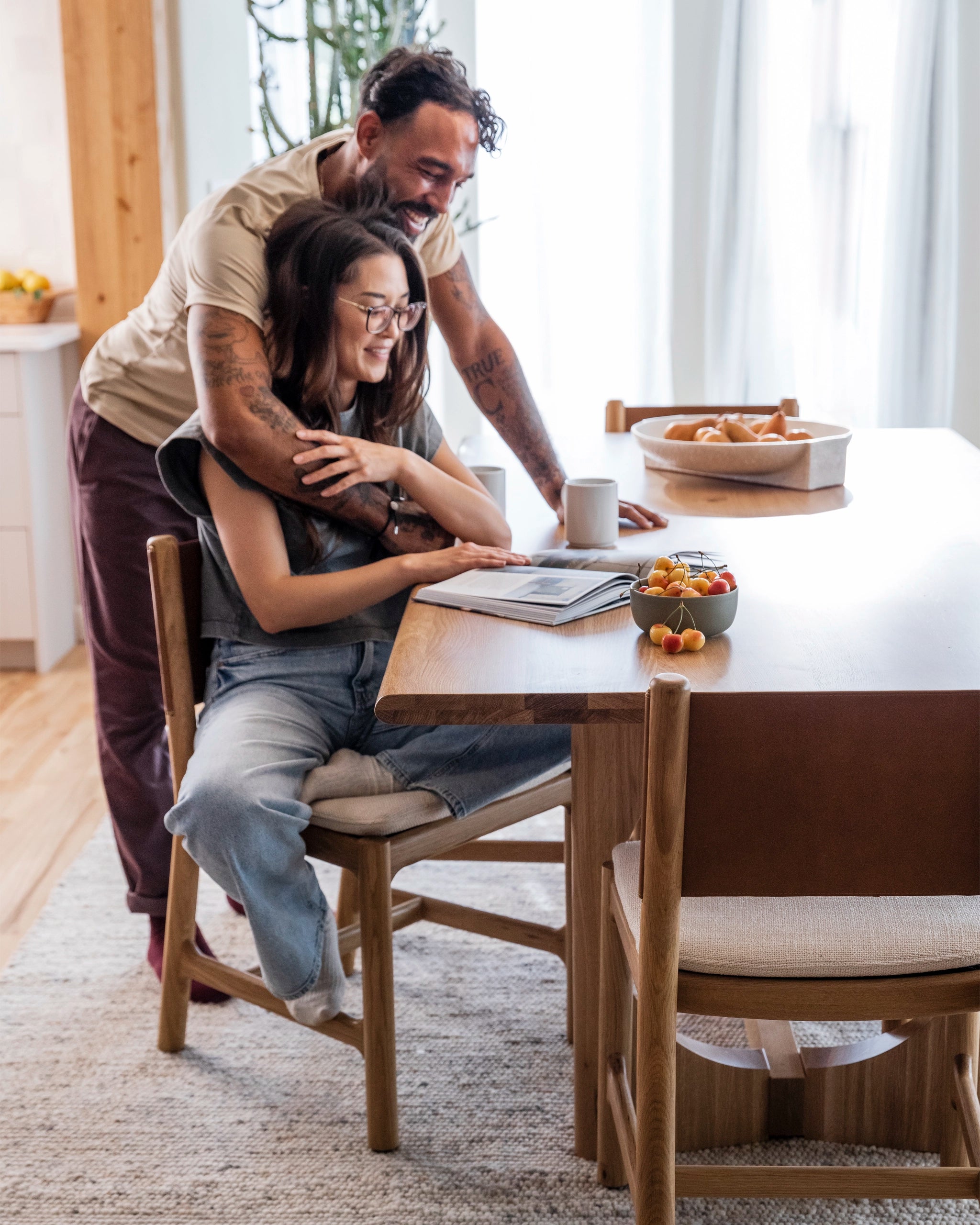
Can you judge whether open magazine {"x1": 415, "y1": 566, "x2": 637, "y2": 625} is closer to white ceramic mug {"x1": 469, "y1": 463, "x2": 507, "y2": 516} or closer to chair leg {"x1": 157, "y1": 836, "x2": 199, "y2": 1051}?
white ceramic mug {"x1": 469, "y1": 463, "x2": 507, "y2": 516}

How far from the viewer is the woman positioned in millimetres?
1585

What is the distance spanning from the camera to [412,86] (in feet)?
6.00

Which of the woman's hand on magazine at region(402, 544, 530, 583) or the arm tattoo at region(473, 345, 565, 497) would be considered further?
the arm tattoo at region(473, 345, 565, 497)

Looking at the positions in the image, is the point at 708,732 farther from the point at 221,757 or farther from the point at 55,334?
the point at 55,334

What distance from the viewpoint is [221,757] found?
160 centimetres

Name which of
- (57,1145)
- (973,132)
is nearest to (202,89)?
(973,132)

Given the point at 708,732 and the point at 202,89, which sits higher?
the point at 202,89

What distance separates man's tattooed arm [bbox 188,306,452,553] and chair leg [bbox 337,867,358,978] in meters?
0.62

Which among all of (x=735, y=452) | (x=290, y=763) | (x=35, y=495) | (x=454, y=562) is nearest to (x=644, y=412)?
(x=735, y=452)

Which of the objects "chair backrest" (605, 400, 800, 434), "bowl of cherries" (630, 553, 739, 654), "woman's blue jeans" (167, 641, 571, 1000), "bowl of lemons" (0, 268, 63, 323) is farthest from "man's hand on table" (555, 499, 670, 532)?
"bowl of lemons" (0, 268, 63, 323)

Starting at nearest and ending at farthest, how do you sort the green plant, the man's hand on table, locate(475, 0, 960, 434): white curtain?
the man's hand on table, the green plant, locate(475, 0, 960, 434): white curtain

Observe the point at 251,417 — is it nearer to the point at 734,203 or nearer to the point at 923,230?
the point at 734,203

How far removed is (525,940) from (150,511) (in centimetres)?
92

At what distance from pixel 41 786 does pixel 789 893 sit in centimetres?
222
